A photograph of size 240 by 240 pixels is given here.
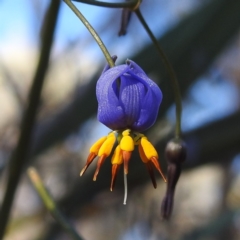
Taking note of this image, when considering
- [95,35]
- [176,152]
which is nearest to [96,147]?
[95,35]

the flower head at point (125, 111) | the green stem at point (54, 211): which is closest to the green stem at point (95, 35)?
the flower head at point (125, 111)

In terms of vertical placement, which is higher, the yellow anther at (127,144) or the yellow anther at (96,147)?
the yellow anther at (96,147)

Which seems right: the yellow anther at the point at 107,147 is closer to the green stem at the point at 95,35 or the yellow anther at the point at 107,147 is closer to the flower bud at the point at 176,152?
the green stem at the point at 95,35

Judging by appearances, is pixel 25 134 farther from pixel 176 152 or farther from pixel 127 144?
pixel 127 144

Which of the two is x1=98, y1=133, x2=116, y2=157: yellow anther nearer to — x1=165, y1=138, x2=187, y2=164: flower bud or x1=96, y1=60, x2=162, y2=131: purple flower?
x1=96, y1=60, x2=162, y2=131: purple flower

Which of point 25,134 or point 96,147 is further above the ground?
point 96,147

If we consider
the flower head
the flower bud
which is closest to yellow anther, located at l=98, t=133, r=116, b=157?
the flower head
